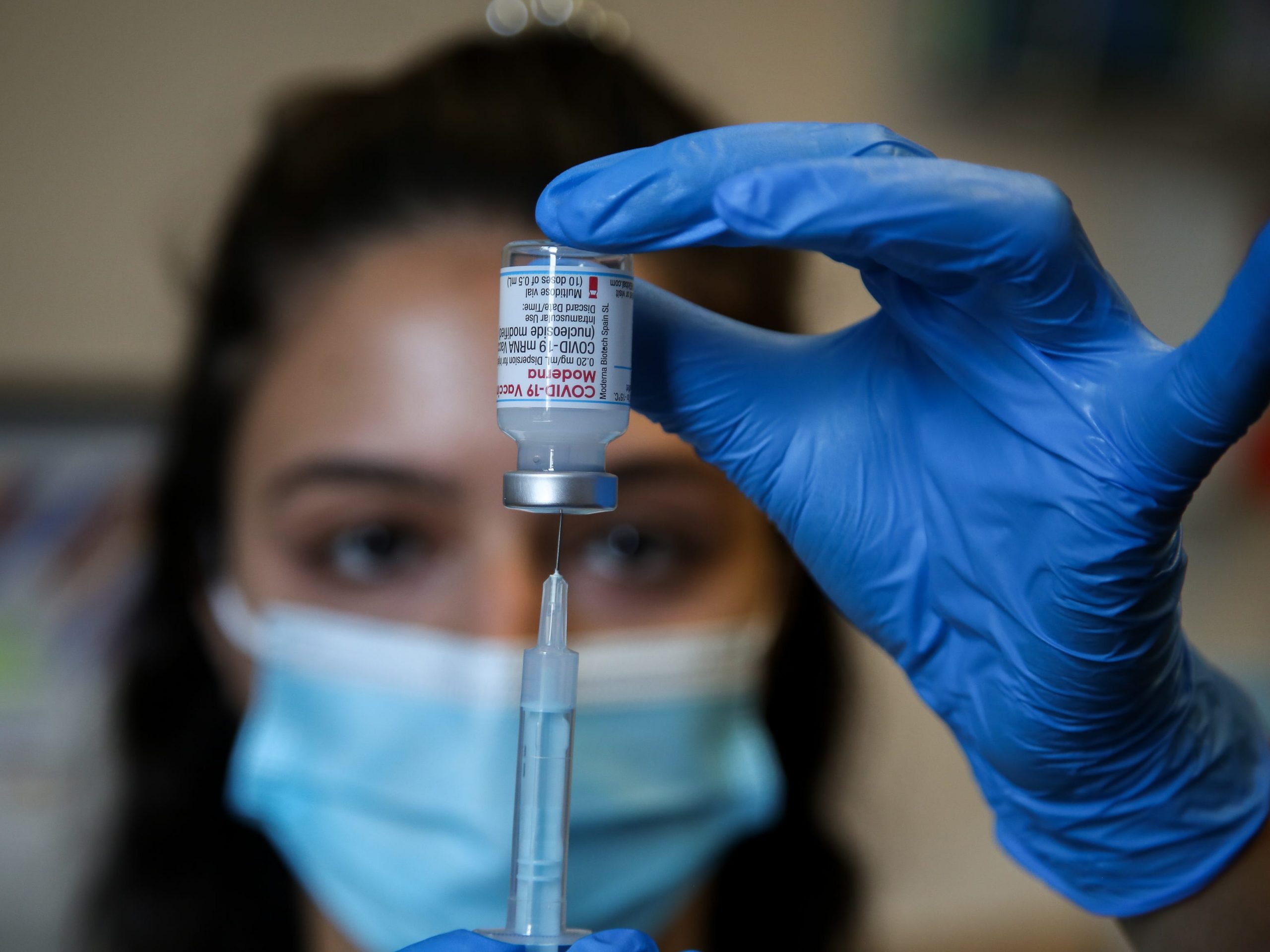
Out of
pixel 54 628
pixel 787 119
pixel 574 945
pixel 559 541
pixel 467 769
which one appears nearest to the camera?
pixel 574 945

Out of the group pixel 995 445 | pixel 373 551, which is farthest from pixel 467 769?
pixel 995 445

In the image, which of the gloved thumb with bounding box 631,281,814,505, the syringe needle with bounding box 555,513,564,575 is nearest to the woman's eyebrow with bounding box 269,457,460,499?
the syringe needle with bounding box 555,513,564,575

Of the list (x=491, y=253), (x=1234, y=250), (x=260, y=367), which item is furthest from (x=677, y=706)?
(x=1234, y=250)

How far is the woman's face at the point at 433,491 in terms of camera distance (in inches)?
50.1

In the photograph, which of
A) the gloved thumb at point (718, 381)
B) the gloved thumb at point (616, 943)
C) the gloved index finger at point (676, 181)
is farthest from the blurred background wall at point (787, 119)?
the gloved thumb at point (616, 943)

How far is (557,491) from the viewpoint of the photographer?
2.31ft

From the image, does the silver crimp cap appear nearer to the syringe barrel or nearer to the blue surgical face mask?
the syringe barrel

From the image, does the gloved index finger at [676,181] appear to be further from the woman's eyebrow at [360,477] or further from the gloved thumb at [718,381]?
the woman's eyebrow at [360,477]

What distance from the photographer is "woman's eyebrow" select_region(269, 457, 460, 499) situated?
1.28 m

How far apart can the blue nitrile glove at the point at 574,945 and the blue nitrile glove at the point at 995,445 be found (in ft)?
0.94

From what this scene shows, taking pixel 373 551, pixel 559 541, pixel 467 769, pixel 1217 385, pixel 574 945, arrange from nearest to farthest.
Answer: pixel 1217 385 → pixel 574 945 → pixel 559 541 → pixel 467 769 → pixel 373 551

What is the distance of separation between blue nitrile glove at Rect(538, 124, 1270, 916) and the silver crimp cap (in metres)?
0.13

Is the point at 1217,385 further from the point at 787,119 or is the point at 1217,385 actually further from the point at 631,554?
the point at 787,119

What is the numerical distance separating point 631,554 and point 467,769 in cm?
33
